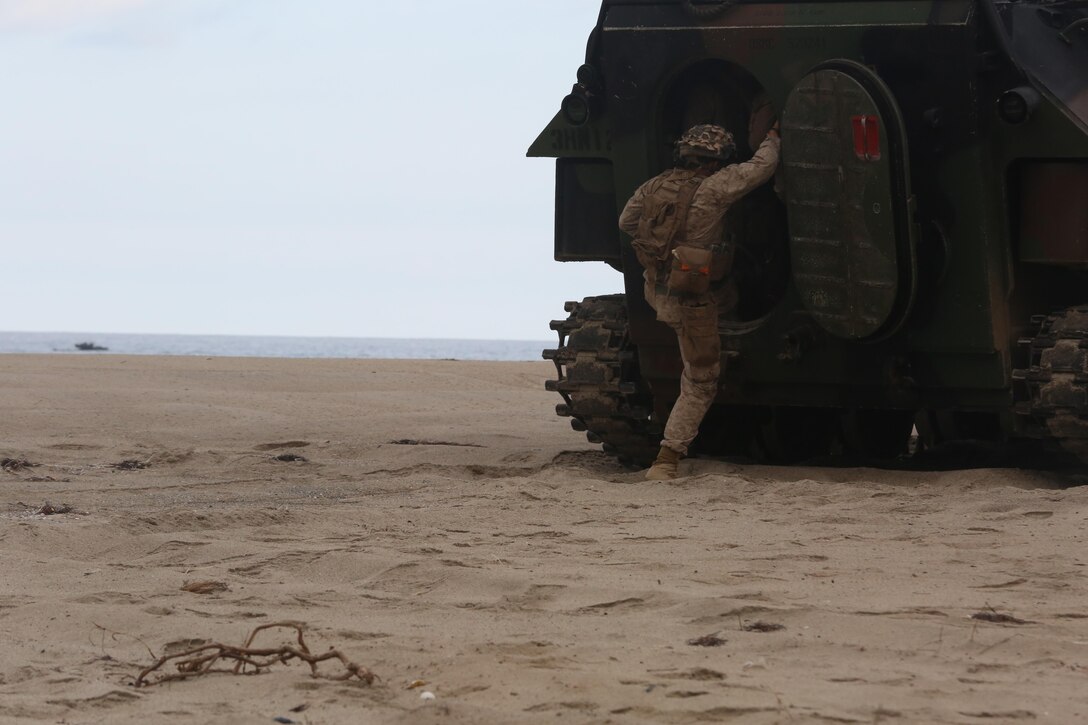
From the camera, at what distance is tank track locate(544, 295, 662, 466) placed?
27.2ft

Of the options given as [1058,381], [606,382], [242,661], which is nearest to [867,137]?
[1058,381]

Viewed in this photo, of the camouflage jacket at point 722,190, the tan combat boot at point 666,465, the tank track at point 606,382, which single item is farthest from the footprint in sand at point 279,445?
the camouflage jacket at point 722,190

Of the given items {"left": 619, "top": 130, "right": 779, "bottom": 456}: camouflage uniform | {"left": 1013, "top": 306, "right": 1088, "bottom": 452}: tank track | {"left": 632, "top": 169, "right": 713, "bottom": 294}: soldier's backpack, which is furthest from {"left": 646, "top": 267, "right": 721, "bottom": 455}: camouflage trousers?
{"left": 1013, "top": 306, "right": 1088, "bottom": 452}: tank track

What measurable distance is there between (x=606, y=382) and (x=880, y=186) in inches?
72.7

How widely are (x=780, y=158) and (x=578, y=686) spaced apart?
4.13 m

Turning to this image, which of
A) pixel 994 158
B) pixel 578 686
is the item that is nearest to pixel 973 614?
pixel 578 686

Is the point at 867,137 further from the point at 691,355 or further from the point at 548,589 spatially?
the point at 548,589

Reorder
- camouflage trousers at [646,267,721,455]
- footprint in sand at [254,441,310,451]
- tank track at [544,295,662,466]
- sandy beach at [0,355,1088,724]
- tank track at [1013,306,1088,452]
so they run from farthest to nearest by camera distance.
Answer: footprint in sand at [254,441,310,451] < tank track at [544,295,662,466] < camouflage trousers at [646,267,721,455] < tank track at [1013,306,1088,452] < sandy beach at [0,355,1088,724]

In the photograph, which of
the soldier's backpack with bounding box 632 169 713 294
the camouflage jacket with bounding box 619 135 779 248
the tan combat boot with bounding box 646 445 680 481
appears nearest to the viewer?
the camouflage jacket with bounding box 619 135 779 248

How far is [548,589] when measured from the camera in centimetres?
482

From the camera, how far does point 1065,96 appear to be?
7.11 metres

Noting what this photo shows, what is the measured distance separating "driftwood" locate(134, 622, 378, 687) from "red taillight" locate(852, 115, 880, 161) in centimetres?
387

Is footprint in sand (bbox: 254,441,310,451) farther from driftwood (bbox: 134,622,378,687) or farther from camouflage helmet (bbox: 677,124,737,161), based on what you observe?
driftwood (bbox: 134,622,378,687)

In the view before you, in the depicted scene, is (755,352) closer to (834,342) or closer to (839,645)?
(834,342)
